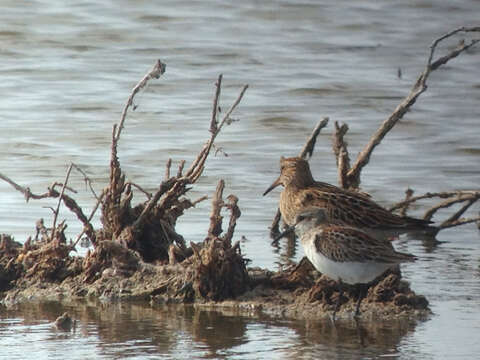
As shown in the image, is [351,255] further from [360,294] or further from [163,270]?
[163,270]

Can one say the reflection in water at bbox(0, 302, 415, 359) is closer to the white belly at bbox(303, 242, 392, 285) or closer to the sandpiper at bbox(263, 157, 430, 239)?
the white belly at bbox(303, 242, 392, 285)

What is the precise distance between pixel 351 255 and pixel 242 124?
8.83 meters

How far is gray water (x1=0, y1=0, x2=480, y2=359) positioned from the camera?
699cm

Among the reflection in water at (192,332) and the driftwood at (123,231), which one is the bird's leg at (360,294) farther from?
the driftwood at (123,231)

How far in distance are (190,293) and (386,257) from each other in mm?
1332

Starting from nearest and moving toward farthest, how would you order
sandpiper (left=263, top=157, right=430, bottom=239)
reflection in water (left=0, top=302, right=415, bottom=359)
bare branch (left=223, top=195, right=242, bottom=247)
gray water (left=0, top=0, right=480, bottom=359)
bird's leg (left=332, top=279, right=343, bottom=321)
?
reflection in water (left=0, top=302, right=415, bottom=359) < gray water (left=0, top=0, right=480, bottom=359) < bird's leg (left=332, top=279, right=343, bottom=321) < bare branch (left=223, top=195, right=242, bottom=247) < sandpiper (left=263, top=157, right=430, bottom=239)

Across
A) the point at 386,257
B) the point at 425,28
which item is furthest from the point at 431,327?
the point at 425,28

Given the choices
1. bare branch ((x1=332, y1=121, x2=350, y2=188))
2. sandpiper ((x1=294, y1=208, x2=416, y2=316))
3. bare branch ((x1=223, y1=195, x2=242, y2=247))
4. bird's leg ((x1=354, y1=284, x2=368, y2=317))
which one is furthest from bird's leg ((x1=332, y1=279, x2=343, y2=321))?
bare branch ((x1=332, y1=121, x2=350, y2=188))

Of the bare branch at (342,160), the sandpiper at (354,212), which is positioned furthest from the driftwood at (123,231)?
the bare branch at (342,160)

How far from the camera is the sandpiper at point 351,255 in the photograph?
7223 millimetres

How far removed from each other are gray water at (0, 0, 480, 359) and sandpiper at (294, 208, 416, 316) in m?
0.33

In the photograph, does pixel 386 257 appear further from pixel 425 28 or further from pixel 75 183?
pixel 425 28

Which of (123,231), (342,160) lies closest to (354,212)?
(123,231)

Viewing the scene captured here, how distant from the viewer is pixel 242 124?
16.0 meters
